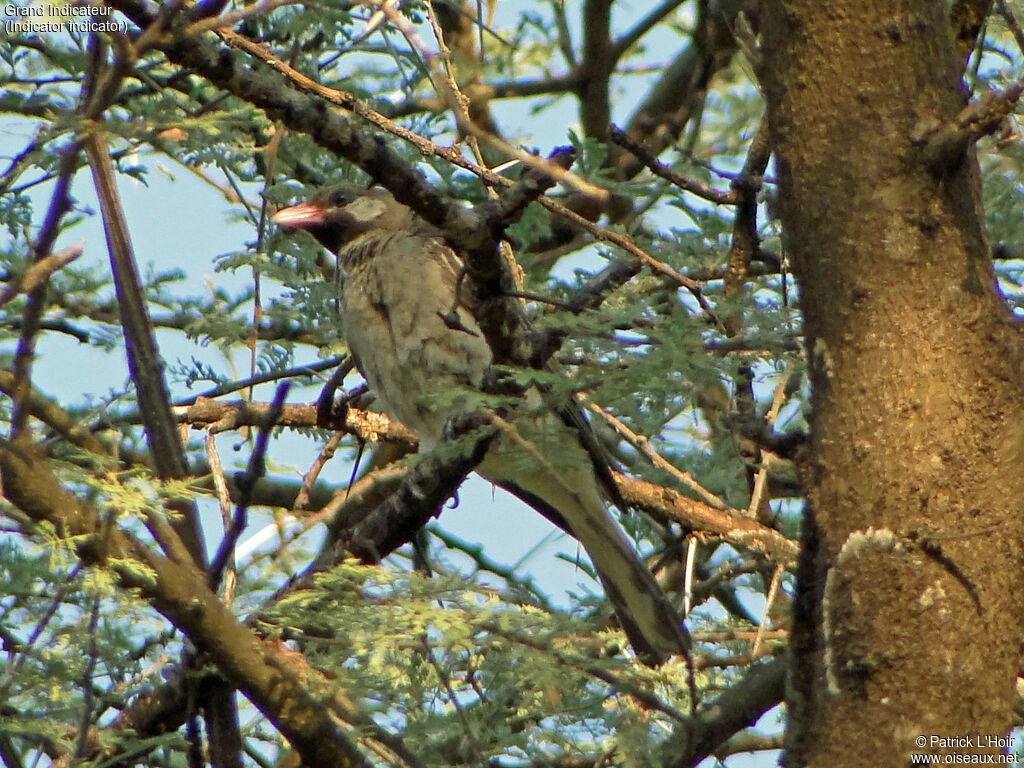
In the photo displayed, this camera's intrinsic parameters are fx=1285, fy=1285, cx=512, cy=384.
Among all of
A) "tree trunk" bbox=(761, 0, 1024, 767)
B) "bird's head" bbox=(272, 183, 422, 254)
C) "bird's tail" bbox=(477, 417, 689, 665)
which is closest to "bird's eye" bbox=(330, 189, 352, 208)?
"bird's head" bbox=(272, 183, 422, 254)

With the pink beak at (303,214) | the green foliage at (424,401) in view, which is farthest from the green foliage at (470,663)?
the pink beak at (303,214)

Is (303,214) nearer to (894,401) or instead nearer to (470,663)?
(470,663)

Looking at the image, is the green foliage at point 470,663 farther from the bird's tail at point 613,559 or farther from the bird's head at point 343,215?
the bird's head at point 343,215

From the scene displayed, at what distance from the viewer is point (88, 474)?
2553mm

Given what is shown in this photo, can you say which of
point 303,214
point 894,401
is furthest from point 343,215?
point 894,401

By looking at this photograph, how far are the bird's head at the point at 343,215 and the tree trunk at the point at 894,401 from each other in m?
3.36

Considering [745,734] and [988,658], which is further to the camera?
[745,734]

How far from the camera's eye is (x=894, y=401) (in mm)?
2199

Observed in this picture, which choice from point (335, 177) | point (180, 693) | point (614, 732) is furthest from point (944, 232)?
point (335, 177)

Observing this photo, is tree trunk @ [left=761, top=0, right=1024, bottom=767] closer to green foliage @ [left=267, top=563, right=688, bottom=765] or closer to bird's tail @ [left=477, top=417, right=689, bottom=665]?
green foliage @ [left=267, top=563, right=688, bottom=765]

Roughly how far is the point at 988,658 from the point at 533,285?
297 cm

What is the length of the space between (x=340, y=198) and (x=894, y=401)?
3.84m

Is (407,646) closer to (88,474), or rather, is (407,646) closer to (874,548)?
(88,474)

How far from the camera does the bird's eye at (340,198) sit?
5580 millimetres
